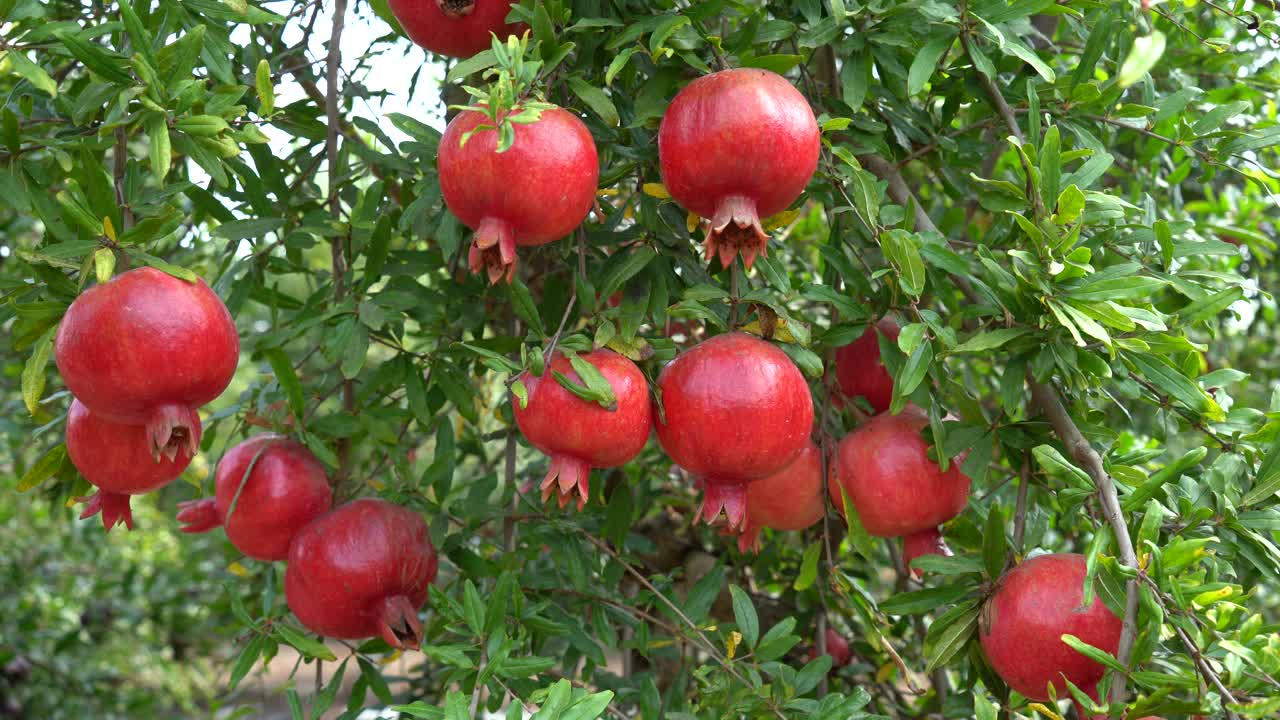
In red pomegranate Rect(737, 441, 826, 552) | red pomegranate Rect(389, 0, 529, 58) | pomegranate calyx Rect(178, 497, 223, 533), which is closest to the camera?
red pomegranate Rect(389, 0, 529, 58)

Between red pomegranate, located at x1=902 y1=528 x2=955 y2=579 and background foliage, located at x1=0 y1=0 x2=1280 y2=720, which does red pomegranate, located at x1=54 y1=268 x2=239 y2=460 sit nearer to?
background foliage, located at x1=0 y1=0 x2=1280 y2=720

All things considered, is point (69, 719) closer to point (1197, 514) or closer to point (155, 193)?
point (155, 193)

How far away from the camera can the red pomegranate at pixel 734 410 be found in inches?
43.2

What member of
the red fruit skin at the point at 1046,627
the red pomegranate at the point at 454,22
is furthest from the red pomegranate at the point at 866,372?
the red pomegranate at the point at 454,22

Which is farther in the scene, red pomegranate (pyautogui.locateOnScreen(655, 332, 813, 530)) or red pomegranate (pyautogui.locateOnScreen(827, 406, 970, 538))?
red pomegranate (pyautogui.locateOnScreen(827, 406, 970, 538))

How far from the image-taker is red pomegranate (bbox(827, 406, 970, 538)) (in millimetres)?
1248

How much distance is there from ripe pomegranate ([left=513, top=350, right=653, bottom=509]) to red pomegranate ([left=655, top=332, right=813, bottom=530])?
4 cm

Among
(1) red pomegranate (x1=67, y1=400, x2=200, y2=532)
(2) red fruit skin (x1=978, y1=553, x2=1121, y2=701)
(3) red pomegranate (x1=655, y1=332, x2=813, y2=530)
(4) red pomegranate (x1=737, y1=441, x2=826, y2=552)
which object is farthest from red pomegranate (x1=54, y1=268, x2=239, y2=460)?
(2) red fruit skin (x1=978, y1=553, x2=1121, y2=701)

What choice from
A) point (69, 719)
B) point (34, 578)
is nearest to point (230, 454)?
point (69, 719)

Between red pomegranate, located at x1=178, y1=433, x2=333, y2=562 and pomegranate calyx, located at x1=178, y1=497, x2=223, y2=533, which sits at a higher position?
red pomegranate, located at x1=178, y1=433, x2=333, y2=562

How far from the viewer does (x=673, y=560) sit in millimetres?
2260

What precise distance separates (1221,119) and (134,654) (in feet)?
12.8

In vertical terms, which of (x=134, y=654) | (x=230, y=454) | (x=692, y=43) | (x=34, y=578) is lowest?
(x=134, y=654)

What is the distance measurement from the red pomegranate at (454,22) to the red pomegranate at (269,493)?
577 millimetres
